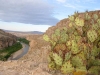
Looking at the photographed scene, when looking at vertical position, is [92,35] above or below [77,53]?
above

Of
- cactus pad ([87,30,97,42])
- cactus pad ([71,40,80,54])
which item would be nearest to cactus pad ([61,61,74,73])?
cactus pad ([71,40,80,54])

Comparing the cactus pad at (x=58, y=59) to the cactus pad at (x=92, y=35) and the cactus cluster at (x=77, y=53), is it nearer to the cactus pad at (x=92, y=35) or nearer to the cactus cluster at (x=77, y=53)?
the cactus cluster at (x=77, y=53)

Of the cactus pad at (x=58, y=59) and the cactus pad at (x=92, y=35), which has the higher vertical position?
the cactus pad at (x=92, y=35)

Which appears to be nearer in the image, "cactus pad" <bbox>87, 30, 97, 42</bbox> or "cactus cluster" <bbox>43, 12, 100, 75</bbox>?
"cactus cluster" <bbox>43, 12, 100, 75</bbox>

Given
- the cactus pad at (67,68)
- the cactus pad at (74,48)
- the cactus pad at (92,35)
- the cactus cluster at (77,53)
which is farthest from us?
the cactus pad at (74,48)

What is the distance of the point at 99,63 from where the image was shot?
916 centimetres

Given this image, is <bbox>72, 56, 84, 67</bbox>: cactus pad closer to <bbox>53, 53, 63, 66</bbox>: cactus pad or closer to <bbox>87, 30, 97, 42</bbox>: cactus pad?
<bbox>53, 53, 63, 66</bbox>: cactus pad

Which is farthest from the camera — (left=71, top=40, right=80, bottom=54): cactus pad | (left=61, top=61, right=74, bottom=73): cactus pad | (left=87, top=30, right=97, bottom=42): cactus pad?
(left=71, top=40, right=80, bottom=54): cactus pad

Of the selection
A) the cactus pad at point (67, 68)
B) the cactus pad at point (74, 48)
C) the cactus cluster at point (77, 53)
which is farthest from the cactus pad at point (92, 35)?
the cactus pad at point (67, 68)

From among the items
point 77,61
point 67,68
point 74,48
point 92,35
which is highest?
point 92,35

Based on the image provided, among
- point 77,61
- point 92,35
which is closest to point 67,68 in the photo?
point 77,61

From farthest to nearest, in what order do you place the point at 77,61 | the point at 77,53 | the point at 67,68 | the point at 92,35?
the point at 77,53 → the point at 92,35 → the point at 77,61 → the point at 67,68

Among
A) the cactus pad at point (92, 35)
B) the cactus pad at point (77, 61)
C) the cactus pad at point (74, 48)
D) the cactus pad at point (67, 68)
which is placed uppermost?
the cactus pad at point (92, 35)

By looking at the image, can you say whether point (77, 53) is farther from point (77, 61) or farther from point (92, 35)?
point (92, 35)
